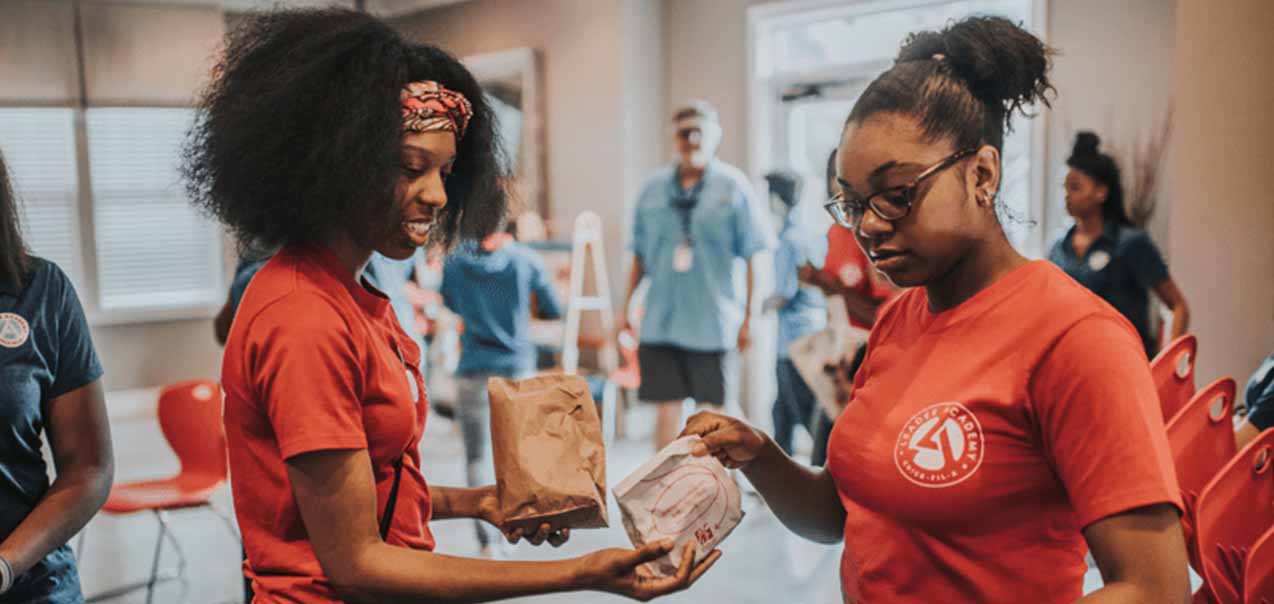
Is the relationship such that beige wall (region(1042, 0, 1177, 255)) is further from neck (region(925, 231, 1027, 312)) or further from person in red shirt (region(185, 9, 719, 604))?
person in red shirt (region(185, 9, 719, 604))

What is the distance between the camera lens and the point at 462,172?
1648 millimetres

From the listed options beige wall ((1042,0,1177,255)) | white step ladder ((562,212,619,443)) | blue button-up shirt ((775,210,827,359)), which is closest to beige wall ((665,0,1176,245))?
beige wall ((1042,0,1177,255))

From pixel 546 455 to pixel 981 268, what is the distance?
2.05ft

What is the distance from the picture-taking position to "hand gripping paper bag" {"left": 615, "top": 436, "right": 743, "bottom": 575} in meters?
1.35

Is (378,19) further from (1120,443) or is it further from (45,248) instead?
(45,248)

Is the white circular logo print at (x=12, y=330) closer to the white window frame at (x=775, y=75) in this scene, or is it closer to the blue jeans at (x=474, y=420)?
the blue jeans at (x=474, y=420)

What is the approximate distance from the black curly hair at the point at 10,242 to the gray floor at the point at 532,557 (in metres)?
2.45

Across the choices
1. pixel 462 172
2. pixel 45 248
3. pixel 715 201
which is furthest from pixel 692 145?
pixel 45 248

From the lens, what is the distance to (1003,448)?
116cm

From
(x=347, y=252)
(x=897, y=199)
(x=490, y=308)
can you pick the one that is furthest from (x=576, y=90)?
(x=897, y=199)

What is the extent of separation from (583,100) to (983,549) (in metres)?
6.05

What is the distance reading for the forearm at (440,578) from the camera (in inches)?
47.3

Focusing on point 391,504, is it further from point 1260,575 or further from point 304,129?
point 1260,575

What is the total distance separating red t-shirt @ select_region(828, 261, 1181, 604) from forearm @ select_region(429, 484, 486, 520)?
0.60 m
